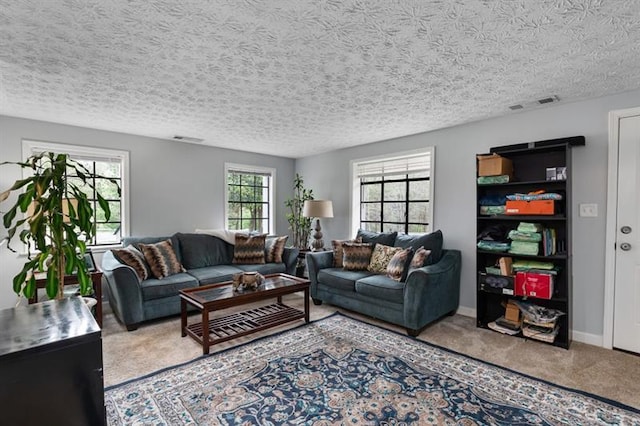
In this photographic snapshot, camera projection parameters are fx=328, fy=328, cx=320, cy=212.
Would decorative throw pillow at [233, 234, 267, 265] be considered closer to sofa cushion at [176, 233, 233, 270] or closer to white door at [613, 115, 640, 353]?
sofa cushion at [176, 233, 233, 270]

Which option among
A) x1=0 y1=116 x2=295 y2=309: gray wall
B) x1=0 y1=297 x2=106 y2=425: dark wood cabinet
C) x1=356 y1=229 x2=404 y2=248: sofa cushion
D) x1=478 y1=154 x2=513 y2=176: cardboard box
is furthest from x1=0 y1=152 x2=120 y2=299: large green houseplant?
x1=478 y1=154 x2=513 y2=176: cardboard box

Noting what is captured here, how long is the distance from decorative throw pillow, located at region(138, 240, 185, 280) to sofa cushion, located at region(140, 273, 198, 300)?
0.30 ft

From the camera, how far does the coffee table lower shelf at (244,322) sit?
3047mm

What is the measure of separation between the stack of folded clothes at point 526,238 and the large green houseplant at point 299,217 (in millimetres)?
3142

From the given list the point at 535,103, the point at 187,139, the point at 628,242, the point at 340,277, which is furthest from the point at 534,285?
the point at 187,139

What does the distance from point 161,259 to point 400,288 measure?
2.76 meters

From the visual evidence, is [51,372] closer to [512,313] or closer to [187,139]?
[512,313]

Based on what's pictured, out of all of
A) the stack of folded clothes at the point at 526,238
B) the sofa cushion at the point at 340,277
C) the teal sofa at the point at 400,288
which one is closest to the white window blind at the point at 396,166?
the teal sofa at the point at 400,288

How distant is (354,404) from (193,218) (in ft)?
12.5

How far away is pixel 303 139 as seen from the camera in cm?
466

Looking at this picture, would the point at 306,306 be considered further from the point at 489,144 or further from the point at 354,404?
the point at 489,144

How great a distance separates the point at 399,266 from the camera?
3.60 metres

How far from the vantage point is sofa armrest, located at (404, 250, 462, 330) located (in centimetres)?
319

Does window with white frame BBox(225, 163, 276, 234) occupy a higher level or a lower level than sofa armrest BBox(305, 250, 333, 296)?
higher
